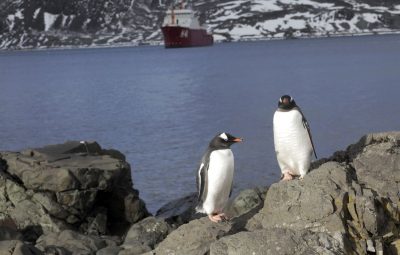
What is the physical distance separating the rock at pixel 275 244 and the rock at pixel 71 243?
5.24 metres

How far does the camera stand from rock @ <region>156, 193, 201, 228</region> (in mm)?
16562

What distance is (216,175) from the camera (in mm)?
9922

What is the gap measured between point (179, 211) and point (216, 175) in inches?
298

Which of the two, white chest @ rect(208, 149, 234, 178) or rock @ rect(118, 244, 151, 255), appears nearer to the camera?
white chest @ rect(208, 149, 234, 178)

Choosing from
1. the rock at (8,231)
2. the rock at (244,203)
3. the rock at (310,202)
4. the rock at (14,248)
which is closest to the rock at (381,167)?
the rock at (310,202)

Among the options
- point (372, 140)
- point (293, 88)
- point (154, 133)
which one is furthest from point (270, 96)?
point (372, 140)

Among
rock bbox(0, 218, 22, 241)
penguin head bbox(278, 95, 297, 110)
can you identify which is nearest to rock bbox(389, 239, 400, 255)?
penguin head bbox(278, 95, 297, 110)

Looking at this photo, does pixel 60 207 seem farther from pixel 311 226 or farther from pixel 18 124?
pixel 18 124

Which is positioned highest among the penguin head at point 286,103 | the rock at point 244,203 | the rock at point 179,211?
the penguin head at point 286,103

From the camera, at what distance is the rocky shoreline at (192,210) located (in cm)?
881

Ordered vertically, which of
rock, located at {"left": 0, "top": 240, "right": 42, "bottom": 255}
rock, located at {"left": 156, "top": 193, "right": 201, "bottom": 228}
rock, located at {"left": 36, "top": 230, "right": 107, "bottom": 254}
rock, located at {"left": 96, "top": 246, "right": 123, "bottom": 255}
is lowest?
rock, located at {"left": 156, "top": 193, "right": 201, "bottom": 228}

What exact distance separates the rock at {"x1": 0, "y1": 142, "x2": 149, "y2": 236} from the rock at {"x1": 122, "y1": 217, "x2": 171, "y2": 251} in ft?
6.13

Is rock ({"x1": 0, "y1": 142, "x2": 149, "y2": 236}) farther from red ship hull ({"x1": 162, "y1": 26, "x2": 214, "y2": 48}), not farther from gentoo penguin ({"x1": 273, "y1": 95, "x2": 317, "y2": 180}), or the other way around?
red ship hull ({"x1": 162, "y1": 26, "x2": 214, "y2": 48})

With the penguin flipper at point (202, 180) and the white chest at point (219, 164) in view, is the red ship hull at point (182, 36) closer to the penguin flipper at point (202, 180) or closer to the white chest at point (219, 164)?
the penguin flipper at point (202, 180)
